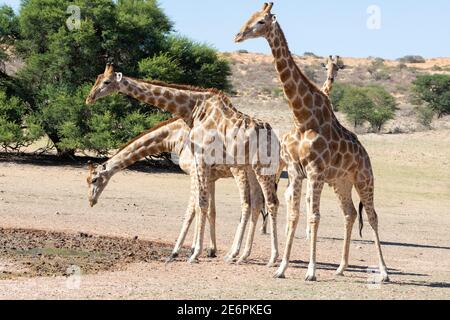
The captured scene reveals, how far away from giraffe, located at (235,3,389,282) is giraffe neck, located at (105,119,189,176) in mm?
2355

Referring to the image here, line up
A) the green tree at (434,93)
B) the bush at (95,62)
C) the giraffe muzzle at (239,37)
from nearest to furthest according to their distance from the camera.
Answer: the giraffe muzzle at (239,37), the bush at (95,62), the green tree at (434,93)

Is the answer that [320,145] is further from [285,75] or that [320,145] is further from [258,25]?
[258,25]

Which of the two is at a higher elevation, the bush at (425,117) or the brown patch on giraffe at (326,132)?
the brown patch on giraffe at (326,132)

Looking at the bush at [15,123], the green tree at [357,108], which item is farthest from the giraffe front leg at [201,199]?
the green tree at [357,108]

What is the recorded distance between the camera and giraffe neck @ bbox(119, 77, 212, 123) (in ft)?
43.5

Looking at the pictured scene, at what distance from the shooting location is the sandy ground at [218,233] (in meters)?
10.5

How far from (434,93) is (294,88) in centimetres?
4140

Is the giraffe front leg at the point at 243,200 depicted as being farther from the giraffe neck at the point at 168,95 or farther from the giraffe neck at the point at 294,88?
the giraffe neck at the point at 294,88

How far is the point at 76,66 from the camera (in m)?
27.2

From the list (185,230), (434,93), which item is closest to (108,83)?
(185,230)

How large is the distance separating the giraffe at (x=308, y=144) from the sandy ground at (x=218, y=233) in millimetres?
885

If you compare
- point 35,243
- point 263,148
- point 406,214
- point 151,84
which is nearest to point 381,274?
point 263,148

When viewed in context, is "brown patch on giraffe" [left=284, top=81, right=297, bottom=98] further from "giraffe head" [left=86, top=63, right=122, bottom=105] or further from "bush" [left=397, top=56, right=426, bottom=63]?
"bush" [left=397, top=56, right=426, bottom=63]

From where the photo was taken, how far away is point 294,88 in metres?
11.8
